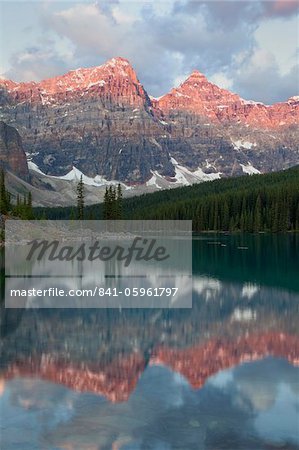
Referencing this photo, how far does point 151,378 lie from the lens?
2298 centimetres

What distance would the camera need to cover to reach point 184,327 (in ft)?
111

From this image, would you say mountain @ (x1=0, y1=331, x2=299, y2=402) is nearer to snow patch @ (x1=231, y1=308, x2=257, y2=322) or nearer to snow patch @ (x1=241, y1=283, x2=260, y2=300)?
snow patch @ (x1=231, y1=308, x2=257, y2=322)

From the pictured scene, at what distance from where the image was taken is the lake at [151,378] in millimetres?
17219

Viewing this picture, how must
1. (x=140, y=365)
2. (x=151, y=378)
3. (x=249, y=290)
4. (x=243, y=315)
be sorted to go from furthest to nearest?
(x=249, y=290), (x=243, y=315), (x=140, y=365), (x=151, y=378)

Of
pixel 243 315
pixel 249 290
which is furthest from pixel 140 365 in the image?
pixel 249 290

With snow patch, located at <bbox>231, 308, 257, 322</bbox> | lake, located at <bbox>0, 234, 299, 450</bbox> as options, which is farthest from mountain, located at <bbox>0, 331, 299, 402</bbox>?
snow patch, located at <bbox>231, 308, 257, 322</bbox>

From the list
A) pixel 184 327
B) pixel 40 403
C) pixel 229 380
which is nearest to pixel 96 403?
pixel 40 403

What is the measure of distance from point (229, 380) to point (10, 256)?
6217 cm

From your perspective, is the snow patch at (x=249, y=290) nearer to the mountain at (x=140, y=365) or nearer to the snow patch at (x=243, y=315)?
the snow patch at (x=243, y=315)

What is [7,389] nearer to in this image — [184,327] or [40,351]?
[40,351]

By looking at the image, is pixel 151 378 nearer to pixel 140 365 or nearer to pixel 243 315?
pixel 140 365

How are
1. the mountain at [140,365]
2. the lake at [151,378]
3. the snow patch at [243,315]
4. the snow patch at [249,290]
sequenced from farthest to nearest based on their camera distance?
the snow patch at [249,290], the snow patch at [243,315], the mountain at [140,365], the lake at [151,378]

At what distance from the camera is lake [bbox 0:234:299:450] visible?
17219 millimetres

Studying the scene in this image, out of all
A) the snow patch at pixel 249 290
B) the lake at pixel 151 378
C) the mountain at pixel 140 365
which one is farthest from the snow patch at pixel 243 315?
the mountain at pixel 140 365
